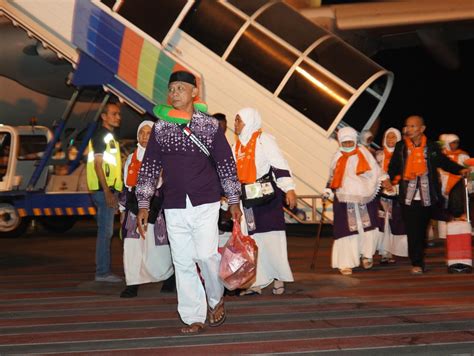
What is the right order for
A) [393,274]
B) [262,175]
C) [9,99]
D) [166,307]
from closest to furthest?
1. [166,307]
2. [262,175]
3. [393,274]
4. [9,99]

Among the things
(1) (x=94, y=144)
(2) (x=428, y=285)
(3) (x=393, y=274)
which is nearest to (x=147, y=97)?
(1) (x=94, y=144)

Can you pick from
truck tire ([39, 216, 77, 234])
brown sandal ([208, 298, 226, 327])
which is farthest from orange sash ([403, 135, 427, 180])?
truck tire ([39, 216, 77, 234])

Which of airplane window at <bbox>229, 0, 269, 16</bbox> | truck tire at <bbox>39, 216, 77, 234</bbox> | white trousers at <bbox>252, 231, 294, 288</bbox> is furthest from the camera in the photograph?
truck tire at <bbox>39, 216, 77, 234</bbox>

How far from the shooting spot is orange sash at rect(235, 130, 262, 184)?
29.1 ft

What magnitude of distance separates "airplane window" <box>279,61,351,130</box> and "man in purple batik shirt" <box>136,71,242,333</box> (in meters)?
7.63

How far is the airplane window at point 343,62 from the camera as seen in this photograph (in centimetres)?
1453

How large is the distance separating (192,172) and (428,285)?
369 centimetres

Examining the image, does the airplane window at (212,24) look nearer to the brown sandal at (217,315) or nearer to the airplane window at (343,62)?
the airplane window at (343,62)

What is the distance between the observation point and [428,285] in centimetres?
953

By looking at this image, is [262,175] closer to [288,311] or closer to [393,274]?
[288,311]

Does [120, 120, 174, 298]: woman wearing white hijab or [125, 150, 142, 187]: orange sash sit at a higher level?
[125, 150, 142, 187]: orange sash

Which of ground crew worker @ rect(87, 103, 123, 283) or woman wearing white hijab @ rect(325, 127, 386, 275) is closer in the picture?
ground crew worker @ rect(87, 103, 123, 283)

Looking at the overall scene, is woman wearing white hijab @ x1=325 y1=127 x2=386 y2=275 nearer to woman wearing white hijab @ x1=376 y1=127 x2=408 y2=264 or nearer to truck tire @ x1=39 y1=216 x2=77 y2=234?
woman wearing white hijab @ x1=376 y1=127 x2=408 y2=264

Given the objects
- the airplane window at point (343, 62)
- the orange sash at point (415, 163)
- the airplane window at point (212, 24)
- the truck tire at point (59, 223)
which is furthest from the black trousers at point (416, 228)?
the truck tire at point (59, 223)
